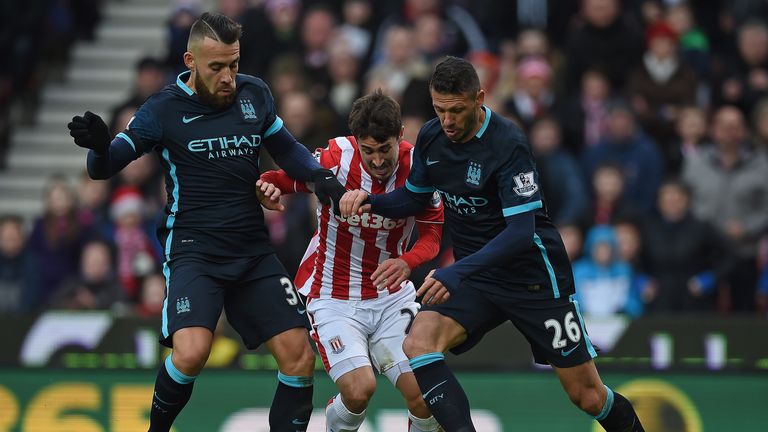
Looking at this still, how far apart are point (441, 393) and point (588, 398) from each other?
2.90ft

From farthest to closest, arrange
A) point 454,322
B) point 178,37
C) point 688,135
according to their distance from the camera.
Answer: point 178,37 < point 688,135 < point 454,322

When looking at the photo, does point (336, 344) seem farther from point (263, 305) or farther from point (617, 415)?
point (617, 415)

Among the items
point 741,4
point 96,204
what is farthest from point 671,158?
point 96,204

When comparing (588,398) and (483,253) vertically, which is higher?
(483,253)

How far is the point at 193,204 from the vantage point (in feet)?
24.3

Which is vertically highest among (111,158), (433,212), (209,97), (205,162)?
(209,97)

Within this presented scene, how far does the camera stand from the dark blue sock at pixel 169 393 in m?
7.24

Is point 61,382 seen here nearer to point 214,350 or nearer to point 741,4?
point 214,350

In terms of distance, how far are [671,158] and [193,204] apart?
5.90 metres

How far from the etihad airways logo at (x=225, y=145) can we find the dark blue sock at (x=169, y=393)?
1.15 metres

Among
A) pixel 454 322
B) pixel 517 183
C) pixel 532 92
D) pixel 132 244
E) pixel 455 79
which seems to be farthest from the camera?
pixel 532 92

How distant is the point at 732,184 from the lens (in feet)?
37.6

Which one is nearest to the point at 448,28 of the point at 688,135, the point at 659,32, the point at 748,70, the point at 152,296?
the point at 659,32

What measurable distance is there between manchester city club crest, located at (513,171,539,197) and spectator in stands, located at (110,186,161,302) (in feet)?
18.6
